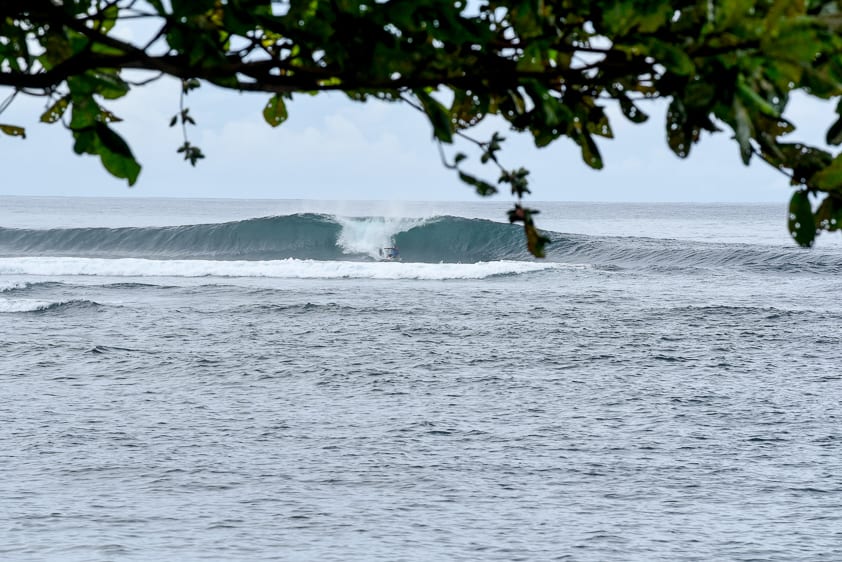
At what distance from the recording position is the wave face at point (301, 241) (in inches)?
1341

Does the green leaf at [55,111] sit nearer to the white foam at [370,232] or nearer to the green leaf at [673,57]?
the green leaf at [673,57]

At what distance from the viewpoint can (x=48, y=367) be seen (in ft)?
41.1

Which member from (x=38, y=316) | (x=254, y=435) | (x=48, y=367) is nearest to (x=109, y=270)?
(x=38, y=316)

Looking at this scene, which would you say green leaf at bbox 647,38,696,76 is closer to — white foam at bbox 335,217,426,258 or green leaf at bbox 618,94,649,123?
green leaf at bbox 618,94,649,123

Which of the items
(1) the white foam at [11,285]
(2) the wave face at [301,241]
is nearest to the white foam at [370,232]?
(2) the wave face at [301,241]

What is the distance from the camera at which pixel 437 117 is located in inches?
61.7

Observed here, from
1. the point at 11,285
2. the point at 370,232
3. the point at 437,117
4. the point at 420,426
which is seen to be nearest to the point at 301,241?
the point at 370,232

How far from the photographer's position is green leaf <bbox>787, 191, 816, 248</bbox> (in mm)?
1484

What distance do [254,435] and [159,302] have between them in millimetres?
11634

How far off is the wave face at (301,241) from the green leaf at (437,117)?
31335 mm

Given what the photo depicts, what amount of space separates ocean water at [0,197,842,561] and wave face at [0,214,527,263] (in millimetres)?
12799

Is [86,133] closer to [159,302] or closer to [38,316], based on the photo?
[38,316]

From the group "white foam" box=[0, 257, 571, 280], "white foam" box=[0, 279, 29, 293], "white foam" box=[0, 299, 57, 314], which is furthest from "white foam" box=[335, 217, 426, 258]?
"white foam" box=[0, 299, 57, 314]

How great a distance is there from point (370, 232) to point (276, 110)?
34.1 meters
